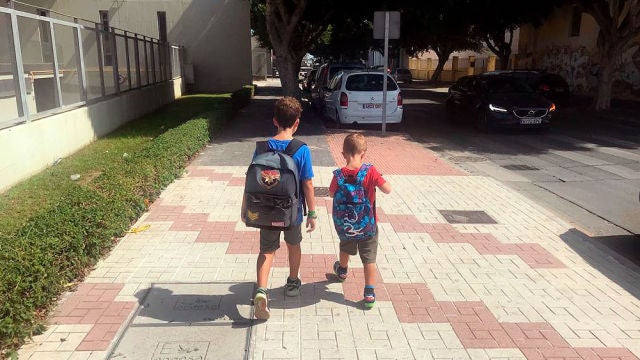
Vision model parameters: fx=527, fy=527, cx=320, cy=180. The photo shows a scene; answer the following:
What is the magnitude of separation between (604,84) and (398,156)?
40.4 ft

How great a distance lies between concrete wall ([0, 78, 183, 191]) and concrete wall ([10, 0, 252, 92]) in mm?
12860

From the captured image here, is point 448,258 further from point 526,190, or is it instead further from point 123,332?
point 526,190

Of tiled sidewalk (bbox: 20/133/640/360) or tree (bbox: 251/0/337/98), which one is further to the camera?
tree (bbox: 251/0/337/98)

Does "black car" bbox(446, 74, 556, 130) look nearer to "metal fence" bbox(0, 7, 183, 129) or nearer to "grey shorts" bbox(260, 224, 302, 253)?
"metal fence" bbox(0, 7, 183, 129)

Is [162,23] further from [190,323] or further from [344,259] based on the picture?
[190,323]

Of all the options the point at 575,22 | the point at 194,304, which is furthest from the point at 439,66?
the point at 194,304

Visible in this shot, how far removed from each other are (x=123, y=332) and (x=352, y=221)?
5.81 ft

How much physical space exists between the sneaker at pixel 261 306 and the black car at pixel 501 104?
36.1 feet

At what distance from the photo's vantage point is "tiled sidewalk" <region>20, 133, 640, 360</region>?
353 cm

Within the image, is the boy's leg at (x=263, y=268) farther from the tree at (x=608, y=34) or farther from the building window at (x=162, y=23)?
the building window at (x=162, y=23)

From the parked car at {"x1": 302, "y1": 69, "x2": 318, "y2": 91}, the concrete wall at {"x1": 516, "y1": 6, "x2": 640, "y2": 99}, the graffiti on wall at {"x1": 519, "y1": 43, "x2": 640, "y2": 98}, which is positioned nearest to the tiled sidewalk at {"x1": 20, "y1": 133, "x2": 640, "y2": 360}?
the parked car at {"x1": 302, "y1": 69, "x2": 318, "y2": 91}

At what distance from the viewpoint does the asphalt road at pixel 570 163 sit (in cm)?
672

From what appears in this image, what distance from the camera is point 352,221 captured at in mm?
3869

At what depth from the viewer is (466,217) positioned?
6.45 meters
